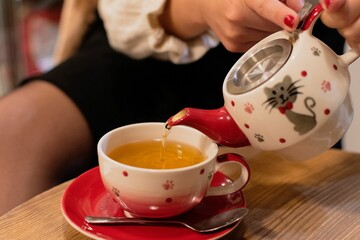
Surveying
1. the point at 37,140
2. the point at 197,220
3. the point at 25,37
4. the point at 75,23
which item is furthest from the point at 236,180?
the point at 25,37

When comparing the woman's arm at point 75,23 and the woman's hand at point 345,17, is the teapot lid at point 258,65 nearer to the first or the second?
the woman's hand at point 345,17

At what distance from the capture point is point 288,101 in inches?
18.5

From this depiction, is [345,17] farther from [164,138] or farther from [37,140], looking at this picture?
[37,140]

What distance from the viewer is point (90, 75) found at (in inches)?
34.6

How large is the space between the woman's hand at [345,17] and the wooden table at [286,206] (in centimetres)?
20

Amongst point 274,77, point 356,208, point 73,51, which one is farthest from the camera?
point 73,51

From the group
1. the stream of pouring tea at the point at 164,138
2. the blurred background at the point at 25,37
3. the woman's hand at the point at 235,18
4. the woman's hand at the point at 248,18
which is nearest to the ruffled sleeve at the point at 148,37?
the woman's hand at the point at 235,18

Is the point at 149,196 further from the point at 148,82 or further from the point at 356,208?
the point at 148,82

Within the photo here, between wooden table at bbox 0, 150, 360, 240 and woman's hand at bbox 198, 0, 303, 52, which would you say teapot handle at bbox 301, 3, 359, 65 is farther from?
wooden table at bbox 0, 150, 360, 240

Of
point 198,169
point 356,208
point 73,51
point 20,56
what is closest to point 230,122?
point 198,169

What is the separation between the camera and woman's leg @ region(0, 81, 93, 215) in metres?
0.71

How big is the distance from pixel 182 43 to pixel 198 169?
1.29ft

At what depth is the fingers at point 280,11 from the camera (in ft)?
1.60

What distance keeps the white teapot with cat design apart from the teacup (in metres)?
0.04
